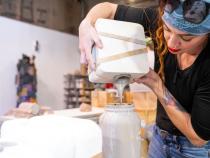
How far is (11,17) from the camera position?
507cm

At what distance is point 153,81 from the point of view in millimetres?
955

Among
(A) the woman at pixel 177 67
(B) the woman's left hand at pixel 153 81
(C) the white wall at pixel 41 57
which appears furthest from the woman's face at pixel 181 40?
(C) the white wall at pixel 41 57

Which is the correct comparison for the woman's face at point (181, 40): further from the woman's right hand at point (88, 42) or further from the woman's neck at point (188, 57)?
the woman's right hand at point (88, 42)

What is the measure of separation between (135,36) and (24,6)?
16.2ft

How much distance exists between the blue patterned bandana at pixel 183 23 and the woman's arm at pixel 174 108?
22 cm

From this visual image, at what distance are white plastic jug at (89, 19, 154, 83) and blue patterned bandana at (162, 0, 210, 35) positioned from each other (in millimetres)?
124

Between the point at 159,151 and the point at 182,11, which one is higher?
the point at 182,11

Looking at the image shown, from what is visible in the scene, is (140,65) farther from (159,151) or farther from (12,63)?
(12,63)

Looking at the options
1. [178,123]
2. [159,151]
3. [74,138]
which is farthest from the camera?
[159,151]

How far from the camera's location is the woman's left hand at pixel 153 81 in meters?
0.92

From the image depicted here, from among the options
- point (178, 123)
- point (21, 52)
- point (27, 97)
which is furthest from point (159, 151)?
point (21, 52)

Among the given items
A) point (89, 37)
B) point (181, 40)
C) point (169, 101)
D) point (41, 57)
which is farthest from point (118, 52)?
point (41, 57)

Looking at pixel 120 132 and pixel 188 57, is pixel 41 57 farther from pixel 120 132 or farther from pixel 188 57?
pixel 120 132

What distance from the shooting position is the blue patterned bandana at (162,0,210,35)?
0.72 m
